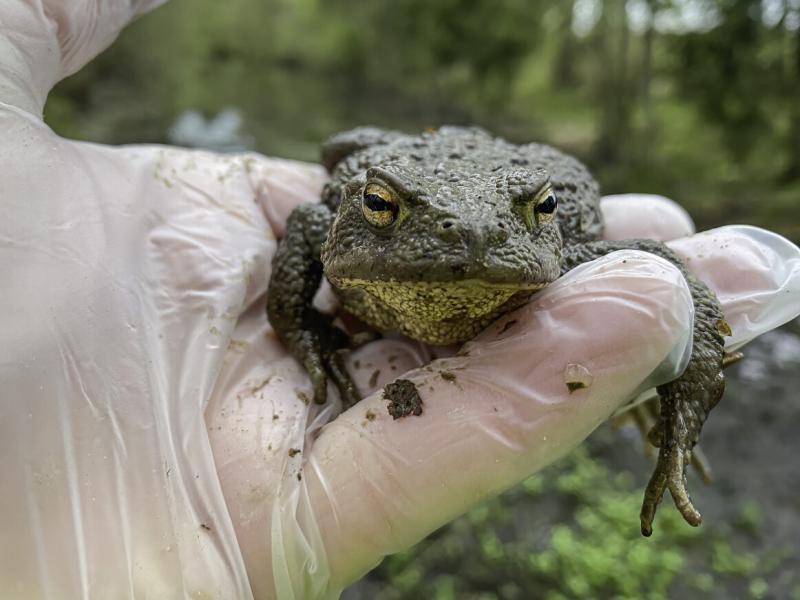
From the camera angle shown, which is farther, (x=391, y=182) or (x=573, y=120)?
(x=573, y=120)

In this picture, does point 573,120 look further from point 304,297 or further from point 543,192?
point 543,192

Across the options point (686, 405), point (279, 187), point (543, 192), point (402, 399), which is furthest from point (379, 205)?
point (279, 187)

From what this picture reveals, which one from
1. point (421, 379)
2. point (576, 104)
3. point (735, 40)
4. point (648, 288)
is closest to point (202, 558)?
point (421, 379)

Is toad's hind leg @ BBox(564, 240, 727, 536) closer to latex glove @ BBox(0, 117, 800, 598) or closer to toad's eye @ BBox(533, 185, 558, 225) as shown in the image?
latex glove @ BBox(0, 117, 800, 598)

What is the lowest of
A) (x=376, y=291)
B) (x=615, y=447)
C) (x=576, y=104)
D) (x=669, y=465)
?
(x=615, y=447)

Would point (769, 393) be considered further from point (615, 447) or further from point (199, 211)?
point (199, 211)

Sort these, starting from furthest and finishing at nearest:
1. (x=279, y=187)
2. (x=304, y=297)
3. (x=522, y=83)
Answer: (x=522, y=83) → (x=279, y=187) → (x=304, y=297)
